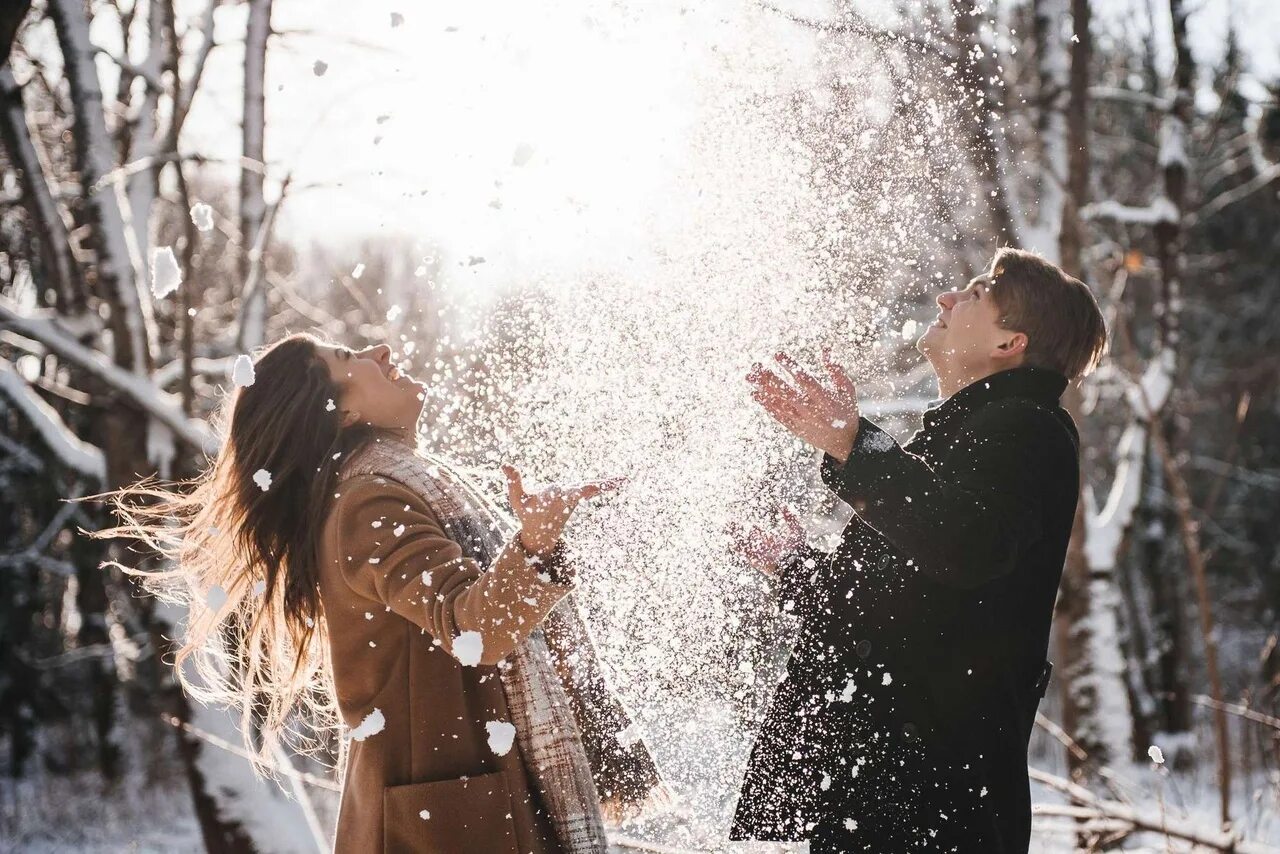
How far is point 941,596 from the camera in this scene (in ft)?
6.47

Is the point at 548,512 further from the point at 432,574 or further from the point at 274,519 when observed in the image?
the point at 274,519

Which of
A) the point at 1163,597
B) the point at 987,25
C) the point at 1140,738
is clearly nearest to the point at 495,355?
the point at 987,25

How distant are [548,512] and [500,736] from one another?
48cm

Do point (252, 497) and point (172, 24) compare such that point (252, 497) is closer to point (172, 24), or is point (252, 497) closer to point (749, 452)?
point (749, 452)

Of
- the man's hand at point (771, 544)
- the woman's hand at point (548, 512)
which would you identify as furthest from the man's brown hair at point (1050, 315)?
the woman's hand at point (548, 512)

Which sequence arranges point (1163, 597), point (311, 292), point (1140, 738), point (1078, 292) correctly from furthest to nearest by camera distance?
point (311, 292) < point (1163, 597) < point (1140, 738) < point (1078, 292)

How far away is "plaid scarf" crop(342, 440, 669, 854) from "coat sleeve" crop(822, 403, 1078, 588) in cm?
70

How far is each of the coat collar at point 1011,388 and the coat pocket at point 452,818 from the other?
1.16m

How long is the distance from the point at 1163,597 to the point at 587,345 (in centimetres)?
1086

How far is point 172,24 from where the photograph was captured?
5.93m

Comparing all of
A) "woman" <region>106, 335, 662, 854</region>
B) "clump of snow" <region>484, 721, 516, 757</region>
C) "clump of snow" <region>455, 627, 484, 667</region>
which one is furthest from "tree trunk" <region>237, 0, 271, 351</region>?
"clump of snow" <region>455, 627, 484, 667</region>

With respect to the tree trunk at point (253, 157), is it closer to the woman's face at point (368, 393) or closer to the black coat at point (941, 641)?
the woman's face at point (368, 393)

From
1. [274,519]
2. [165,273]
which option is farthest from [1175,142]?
[274,519]

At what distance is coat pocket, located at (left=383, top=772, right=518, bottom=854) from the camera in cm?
191
